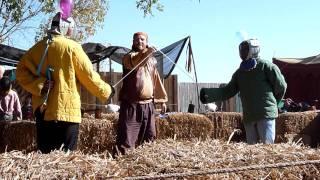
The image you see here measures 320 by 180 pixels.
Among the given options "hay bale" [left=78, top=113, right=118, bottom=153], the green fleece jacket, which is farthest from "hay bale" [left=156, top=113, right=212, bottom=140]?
the green fleece jacket

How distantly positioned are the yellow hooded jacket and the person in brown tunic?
1.32 m

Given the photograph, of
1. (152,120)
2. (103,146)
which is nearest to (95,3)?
(103,146)

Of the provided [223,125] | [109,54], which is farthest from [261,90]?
[109,54]

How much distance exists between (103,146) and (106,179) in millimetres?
5226

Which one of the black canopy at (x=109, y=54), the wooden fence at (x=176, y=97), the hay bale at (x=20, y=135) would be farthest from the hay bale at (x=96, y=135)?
the wooden fence at (x=176, y=97)

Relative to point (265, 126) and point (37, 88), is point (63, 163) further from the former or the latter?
point (265, 126)

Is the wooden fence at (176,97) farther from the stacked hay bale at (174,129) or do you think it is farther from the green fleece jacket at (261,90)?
the green fleece jacket at (261,90)

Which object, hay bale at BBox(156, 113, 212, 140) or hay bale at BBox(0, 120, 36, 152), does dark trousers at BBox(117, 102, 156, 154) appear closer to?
hay bale at BBox(0, 120, 36, 152)

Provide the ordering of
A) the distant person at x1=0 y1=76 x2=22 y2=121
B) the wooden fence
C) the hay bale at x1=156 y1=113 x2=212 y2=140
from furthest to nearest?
the wooden fence
the distant person at x1=0 y1=76 x2=22 y2=121
the hay bale at x1=156 y1=113 x2=212 y2=140

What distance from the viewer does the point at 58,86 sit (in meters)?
4.68

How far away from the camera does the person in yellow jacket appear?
467 centimetres

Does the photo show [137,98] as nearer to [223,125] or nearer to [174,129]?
[174,129]

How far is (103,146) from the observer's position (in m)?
8.27

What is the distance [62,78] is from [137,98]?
158 centimetres
